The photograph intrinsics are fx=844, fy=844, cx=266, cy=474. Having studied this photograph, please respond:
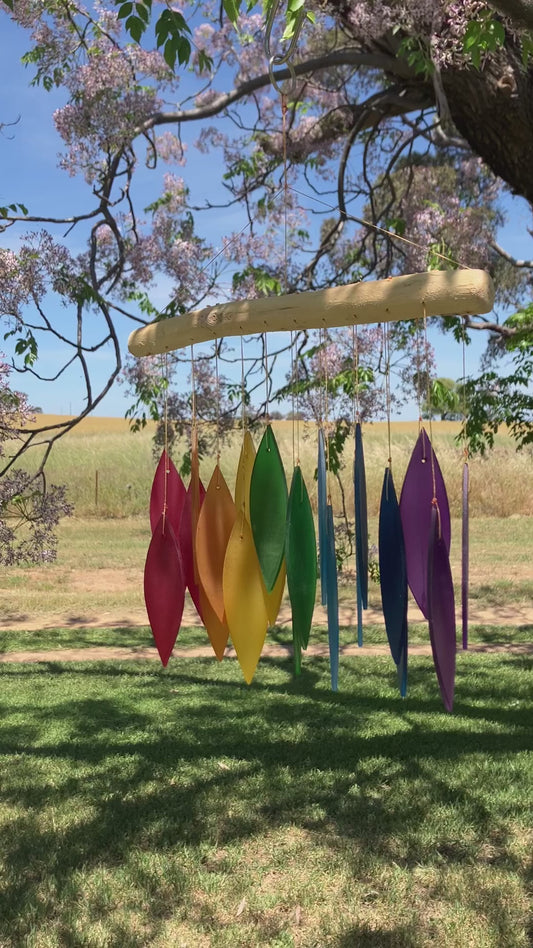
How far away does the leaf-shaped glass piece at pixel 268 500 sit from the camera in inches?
82.5

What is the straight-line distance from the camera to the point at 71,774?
16.9 feet

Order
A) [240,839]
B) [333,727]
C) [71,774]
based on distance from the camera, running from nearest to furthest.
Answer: [240,839], [71,774], [333,727]

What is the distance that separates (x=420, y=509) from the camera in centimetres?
203

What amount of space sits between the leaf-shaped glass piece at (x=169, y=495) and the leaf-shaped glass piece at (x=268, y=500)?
30cm

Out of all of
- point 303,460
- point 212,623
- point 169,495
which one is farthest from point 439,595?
point 303,460

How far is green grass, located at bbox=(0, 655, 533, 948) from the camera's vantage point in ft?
11.2

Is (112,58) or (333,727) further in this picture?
(112,58)

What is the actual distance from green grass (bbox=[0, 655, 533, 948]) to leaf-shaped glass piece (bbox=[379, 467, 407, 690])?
184cm

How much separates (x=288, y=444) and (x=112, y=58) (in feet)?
35.9

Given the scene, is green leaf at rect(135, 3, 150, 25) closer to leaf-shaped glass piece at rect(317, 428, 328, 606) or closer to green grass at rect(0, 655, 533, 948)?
leaf-shaped glass piece at rect(317, 428, 328, 606)

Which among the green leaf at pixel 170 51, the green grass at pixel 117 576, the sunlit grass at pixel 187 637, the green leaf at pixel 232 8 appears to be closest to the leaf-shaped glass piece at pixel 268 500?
the green leaf at pixel 232 8

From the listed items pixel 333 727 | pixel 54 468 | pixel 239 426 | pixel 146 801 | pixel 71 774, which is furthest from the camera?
pixel 54 468

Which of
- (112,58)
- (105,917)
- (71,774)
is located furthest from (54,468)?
(105,917)

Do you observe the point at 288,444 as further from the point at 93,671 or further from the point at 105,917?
the point at 105,917
